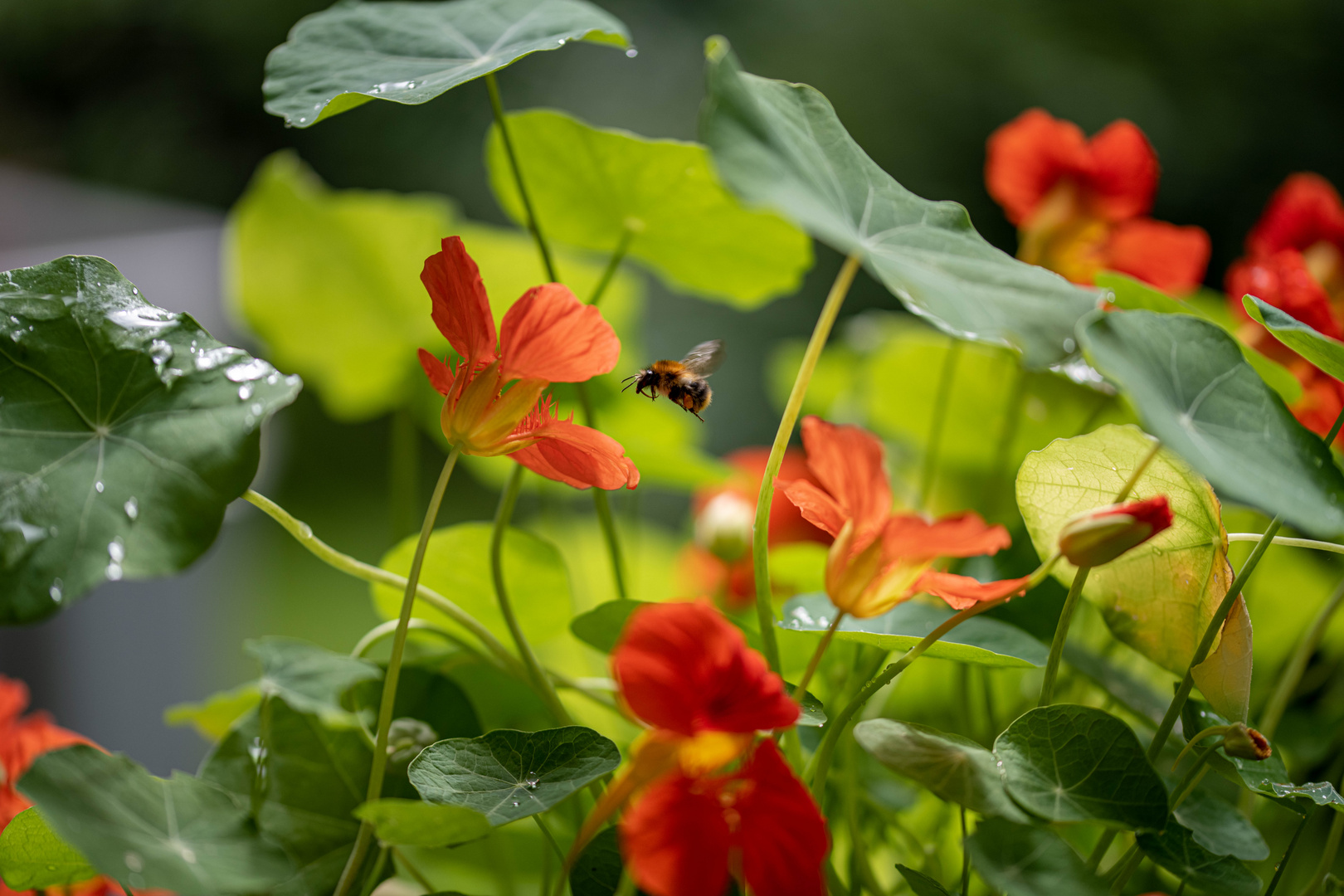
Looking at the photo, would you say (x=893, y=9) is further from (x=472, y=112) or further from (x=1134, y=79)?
(x=472, y=112)

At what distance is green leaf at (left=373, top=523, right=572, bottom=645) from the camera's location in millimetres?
437

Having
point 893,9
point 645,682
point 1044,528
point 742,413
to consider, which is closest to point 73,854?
point 645,682

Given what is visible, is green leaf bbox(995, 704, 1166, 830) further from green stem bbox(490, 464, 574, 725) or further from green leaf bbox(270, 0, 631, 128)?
green leaf bbox(270, 0, 631, 128)

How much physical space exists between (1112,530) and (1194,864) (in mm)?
140

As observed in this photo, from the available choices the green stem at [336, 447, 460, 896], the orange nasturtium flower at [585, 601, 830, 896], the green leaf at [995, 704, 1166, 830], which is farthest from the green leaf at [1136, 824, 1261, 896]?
the green stem at [336, 447, 460, 896]

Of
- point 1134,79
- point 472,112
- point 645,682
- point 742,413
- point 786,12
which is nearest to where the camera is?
point 645,682

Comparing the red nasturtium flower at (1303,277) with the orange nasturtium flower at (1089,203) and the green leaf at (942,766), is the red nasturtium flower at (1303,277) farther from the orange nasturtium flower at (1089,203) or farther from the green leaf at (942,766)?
→ the green leaf at (942,766)

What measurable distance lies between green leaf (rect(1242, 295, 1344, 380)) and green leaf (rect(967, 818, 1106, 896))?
19 centimetres

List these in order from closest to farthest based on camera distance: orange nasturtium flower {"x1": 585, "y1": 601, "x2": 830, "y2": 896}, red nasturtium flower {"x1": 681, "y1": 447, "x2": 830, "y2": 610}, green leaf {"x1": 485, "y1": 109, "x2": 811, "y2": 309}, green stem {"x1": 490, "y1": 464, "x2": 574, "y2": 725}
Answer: orange nasturtium flower {"x1": 585, "y1": 601, "x2": 830, "y2": 896}
green stem {"x1": 490, "y1": 464, "x2": 574, "y2": 725}
green leaf {"x1": 485, "y1": 109, "x2": 811, "y2": 309}
red nasturtium flower {"x1": 681, "y1": 447, "x2": 830, "y2": 610}

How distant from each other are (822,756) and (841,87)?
269 centimetres

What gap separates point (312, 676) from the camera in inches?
14.3

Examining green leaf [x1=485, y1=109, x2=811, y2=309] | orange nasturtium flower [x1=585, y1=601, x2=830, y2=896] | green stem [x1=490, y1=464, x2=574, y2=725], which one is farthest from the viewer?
green leaf [x1=485, y1=109, x2=811, y2=309]

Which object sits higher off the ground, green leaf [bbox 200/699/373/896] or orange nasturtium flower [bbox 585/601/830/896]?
orange nasturtium flower [bbox 585/601/830/896]

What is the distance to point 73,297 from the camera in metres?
0.30
